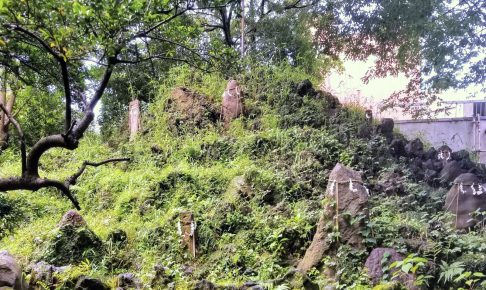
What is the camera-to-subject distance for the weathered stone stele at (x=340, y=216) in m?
4.73

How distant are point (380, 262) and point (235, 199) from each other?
2473 millimetres

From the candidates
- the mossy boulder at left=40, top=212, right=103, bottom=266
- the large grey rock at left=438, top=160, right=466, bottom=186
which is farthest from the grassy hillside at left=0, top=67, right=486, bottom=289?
the large grey rock at left=438, top=160, right=466, bottom=186

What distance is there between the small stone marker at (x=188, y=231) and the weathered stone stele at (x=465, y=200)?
11.6 feet

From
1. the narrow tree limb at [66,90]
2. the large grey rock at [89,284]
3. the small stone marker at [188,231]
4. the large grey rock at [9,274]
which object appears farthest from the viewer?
the small stone marker at [188,231]

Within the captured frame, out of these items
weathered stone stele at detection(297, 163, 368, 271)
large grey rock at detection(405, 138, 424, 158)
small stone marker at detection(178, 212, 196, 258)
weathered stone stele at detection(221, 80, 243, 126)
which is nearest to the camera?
weathered stone stele at detection(297, 163, 368, 271)

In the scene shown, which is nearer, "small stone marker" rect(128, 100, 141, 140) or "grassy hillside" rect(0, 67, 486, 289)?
"grassy hillside" rect(0, 67, 486, 289)

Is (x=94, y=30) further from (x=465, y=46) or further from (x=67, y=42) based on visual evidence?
(x=465, y=46)

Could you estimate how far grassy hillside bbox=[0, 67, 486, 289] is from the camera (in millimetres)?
4816

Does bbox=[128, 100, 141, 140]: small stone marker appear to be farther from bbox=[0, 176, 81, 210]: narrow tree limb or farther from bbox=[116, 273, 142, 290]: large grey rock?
bbox=[0, 176, 81, 210]: narrow tree limb

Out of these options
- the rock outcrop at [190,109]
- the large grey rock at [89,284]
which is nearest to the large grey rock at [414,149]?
the rock outcrop at [190,109]

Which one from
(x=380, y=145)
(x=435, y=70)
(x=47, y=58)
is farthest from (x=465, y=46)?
(x=47, y=58)

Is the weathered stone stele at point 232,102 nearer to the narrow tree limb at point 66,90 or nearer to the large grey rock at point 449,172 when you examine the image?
the large grey rock at point 449,172

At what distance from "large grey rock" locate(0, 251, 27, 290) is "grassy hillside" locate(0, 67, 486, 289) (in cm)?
74

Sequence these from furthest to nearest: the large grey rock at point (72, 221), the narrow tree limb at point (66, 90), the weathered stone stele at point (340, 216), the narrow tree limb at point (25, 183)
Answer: the large grey rock at point (72, 221) → the weathered stone stele at point (340, 216) → the narrow tree limb at point (25, 183) → the narrow tree limb at point (66, 90)
